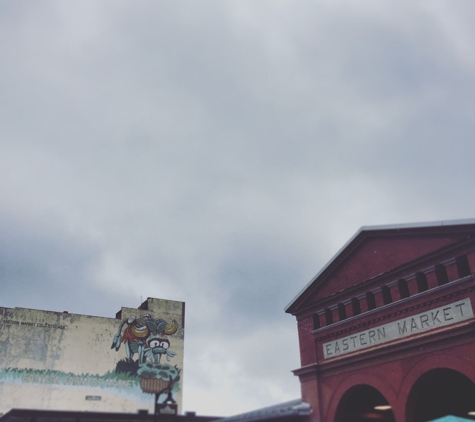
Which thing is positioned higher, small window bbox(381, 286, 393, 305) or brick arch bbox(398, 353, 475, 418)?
small window bbox(381, 286, 393, 305)

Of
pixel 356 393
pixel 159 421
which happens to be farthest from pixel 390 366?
pixel 159 421

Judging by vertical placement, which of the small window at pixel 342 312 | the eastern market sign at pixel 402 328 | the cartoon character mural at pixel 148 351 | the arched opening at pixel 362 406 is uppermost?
the cartoon character mural at pixel 148 351

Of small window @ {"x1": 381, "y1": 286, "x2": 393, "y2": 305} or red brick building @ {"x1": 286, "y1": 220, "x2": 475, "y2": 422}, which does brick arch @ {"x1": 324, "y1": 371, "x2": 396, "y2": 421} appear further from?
small window @ {"x1": 381, "y1": 286, "x2": 393, "y2": 305}

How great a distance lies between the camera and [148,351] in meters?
52.1

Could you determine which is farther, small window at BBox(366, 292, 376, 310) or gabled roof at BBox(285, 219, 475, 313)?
small window at BBox(366, 292, 376, 310)

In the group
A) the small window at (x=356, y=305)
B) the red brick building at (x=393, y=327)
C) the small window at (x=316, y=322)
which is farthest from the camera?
the small window at (x=316, y=322)

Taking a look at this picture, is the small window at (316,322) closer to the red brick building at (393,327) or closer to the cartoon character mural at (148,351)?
the red brick building at (393,327)

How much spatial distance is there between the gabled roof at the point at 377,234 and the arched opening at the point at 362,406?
5.29m

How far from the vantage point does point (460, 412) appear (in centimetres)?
2406

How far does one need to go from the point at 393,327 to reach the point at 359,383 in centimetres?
304

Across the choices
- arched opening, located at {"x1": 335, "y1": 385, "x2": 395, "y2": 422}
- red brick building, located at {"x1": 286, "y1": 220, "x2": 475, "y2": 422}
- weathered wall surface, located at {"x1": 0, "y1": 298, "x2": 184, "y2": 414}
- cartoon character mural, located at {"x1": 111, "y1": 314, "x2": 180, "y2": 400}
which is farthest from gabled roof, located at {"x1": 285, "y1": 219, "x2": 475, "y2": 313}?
cartoon character mural, located at {"x1": 111, "y1": 314, "x2": 180, "y2": 400}

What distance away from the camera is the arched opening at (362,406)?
23.5m

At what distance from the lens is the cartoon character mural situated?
50709 mm

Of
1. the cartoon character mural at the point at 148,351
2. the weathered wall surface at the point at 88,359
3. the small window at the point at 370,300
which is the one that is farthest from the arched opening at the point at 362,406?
the cartoon character mural at the point at 148,351
